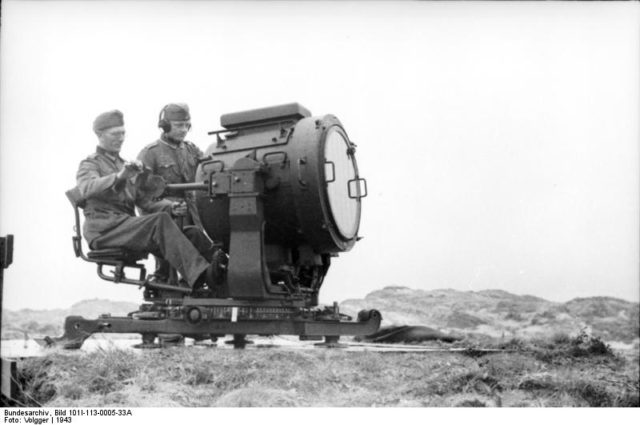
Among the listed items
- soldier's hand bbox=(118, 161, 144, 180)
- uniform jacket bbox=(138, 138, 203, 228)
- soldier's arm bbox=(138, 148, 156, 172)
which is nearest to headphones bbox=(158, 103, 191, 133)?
uniform jacket bbox=(138, 138, 203, 228)

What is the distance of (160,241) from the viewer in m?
5.72

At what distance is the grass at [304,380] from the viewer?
455 centimetres

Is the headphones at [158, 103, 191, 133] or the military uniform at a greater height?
the headphones at [158, 103, 191, 133]

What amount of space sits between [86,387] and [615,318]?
25.2ft

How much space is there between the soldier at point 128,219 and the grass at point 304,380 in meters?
0.80

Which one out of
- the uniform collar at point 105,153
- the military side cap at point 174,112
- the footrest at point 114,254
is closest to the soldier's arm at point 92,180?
the uniform collar at point 105,153

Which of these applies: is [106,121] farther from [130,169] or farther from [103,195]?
[130,169]

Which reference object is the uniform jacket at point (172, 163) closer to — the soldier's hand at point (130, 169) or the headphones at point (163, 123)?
the headphones at point (163, 123)

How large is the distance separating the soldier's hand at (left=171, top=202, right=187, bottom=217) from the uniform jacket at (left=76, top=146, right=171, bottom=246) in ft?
0.89

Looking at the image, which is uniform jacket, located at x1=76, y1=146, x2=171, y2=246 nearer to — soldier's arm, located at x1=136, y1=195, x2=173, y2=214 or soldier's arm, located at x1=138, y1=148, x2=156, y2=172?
soldier's arm, located at x1=136, y1=195, x2=173, y2=214

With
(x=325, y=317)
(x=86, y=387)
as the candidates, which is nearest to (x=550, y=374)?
(x=325, y=317)

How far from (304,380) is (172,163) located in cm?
281

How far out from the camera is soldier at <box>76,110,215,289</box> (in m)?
5.66

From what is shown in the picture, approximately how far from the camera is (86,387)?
185 inches
